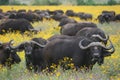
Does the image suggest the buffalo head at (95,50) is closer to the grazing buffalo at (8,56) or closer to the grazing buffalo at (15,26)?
the grazing buffalo at (8,56)

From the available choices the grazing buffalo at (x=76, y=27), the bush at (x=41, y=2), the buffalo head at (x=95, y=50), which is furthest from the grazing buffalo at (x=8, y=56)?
the bush at (x=41, y=2)

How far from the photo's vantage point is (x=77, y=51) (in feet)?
47.1

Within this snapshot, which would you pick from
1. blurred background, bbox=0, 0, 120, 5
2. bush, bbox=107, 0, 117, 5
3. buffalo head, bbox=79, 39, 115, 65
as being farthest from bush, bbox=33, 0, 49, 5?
buffalo head, bbox=79, 39, 115, 65

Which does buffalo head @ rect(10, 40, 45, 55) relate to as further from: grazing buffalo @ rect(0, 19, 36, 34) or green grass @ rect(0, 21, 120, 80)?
grazing buffalo @ rect(0, 19, 36, 34)

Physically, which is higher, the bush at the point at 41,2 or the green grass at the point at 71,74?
the green grass at the point at 71,74

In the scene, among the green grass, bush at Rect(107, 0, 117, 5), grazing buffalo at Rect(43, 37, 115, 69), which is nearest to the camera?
the green grass

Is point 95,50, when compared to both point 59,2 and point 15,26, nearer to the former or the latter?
point 15,26

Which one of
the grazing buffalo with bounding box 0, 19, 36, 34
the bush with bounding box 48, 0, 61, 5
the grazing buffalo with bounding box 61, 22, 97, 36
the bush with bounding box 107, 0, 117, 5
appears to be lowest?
the bush with bounding box 48, 0, 61, 5

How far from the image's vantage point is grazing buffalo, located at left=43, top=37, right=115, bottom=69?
14133 mm

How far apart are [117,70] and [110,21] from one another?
25.2 meters

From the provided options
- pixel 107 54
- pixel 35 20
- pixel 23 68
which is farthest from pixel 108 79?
pixel 35 20

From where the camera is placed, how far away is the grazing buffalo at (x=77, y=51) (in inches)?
556

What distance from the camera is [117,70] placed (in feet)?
43.2

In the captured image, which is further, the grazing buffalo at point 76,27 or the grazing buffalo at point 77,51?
the grazing buffalo at point 76,27
